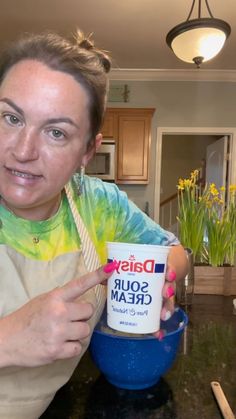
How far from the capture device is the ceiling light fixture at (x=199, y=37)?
1841mm

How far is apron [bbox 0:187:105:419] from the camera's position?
1.88 feet

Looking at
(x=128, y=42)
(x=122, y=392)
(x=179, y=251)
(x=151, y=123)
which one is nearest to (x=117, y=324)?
(x=122, y=392)

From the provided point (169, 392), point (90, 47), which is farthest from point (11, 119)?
point (169, 392)

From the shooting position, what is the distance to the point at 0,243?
2.08 feet

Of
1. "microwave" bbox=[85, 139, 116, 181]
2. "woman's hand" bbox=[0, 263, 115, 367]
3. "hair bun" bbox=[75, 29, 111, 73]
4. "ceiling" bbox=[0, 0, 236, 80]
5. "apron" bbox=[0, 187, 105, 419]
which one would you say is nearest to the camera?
"woman's hand" bbox=[0, 263, 115, 367]

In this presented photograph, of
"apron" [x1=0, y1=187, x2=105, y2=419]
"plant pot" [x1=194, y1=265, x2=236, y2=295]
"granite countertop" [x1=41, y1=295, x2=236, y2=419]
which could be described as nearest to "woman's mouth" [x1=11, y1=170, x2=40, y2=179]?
"apron" [x1=0, y1=187, x2=105, y2=419]

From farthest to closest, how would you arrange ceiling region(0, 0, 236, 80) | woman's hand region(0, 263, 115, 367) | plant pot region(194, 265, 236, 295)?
ceiling region(0, 0, 236, 80)
plant pot region(194, 265, 236, 295)
woman's hand region(0, 263, 115, 367)

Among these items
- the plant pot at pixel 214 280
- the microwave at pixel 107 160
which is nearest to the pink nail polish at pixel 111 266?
the plant pot at pixel 214 280

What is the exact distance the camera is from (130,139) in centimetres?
396

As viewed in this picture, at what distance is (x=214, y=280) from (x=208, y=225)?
0.24 meters

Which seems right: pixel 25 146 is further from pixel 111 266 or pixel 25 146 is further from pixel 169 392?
pixel 169 392

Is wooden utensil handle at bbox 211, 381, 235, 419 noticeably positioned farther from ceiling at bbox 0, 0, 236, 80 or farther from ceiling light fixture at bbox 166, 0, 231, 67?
ceiling at bbox 0, 0, 236, 80

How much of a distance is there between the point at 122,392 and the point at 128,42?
3.26 m

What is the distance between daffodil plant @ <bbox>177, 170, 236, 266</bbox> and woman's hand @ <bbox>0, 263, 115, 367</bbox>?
1.05 metres
